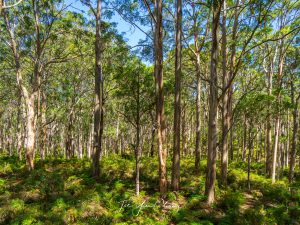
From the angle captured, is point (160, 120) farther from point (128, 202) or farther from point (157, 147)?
point (128, 202)

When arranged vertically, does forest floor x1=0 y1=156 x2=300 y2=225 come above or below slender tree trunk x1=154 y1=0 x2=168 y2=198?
below

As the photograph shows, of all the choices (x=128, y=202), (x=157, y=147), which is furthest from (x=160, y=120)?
(x=128, y=202)

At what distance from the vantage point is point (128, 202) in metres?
9.24

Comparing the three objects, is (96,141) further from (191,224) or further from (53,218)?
(191,224)

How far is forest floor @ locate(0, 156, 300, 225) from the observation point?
781cm

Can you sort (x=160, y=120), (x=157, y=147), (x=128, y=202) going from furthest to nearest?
1. (x=157, y=147)
2. (x=160, y=120)
3. (x=128, y=202)

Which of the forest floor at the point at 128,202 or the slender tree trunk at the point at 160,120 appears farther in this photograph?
the slender tree trunk at the point at 160,120

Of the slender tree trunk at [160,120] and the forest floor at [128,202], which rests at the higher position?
the slender tree trunk at [160,120]

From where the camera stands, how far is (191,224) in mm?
7320

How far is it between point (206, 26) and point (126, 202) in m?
11.6

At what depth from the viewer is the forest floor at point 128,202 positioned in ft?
25.6

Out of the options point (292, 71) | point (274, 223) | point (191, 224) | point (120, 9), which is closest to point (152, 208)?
point (191, 224)

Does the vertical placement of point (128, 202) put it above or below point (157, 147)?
below

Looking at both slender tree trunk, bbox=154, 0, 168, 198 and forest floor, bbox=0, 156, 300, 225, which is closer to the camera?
forest floor, bbox=0, 156, 300, 225
